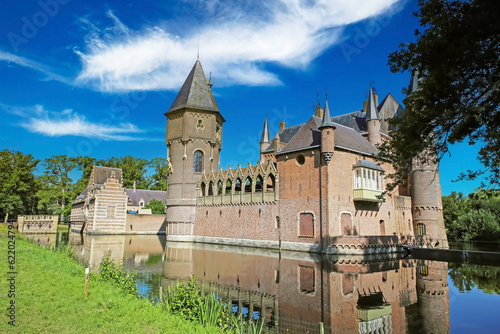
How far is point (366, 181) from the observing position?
2725 centimetres

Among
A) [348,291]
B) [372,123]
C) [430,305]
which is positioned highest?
[372,123]

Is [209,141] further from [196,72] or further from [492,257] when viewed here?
[492,257]

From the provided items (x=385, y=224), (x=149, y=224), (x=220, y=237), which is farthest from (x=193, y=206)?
(x=385, y=224)

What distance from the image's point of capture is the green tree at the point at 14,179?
43219 millimetres

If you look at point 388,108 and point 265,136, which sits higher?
point 388,108

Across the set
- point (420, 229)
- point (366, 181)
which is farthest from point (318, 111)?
point (420, 229)

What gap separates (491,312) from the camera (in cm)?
1076

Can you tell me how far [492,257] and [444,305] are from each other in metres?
12.2

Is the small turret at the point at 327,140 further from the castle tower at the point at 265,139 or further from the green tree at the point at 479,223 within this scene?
the green tree at the point at 479,223

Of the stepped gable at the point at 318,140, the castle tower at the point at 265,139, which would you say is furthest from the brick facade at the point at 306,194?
Result: the castle tower at the point at 265,139

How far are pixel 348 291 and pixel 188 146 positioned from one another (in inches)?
1094

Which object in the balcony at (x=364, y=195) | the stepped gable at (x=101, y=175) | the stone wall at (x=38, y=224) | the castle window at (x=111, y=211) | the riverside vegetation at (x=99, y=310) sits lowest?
the riverside vegetation at (x=99, y=310)

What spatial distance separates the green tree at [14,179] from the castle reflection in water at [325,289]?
3141 cm

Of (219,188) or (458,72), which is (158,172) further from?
(458,72)
